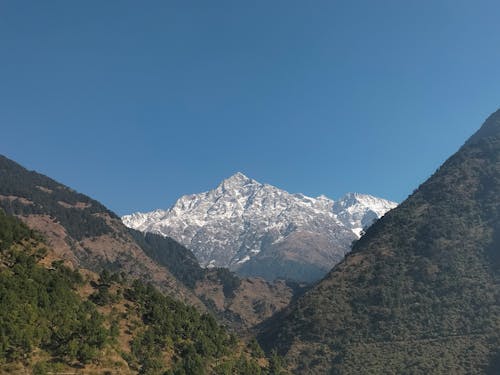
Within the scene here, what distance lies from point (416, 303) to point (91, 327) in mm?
112825

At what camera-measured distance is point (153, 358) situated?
7469cm

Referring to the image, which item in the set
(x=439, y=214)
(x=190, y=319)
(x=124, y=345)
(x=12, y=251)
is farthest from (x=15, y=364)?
(x=439, y=214)

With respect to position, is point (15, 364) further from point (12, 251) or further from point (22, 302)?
point (12, 251)

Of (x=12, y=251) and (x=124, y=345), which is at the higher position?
(x=12, y=251)

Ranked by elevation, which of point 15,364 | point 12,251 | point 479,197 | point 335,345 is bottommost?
point 15,364

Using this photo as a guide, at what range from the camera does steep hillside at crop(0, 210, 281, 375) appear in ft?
201

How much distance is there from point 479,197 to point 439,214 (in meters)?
16.9

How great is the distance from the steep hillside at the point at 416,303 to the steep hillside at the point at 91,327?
154 feet

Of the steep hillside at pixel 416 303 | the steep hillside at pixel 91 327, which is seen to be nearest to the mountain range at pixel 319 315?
the steep hillside at pixel 91 327

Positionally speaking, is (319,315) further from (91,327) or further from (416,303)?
(91,327)

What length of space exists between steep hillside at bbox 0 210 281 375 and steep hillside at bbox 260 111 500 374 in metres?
46.9

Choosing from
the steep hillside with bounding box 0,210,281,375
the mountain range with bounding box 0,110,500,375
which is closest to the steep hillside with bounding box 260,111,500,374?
the mountain range with bounding box 0,110,500,375

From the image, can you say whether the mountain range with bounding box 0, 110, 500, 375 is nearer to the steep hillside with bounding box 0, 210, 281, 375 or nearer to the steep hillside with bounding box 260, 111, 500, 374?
the steep hillside with bounding box 0, 210, 281, 375

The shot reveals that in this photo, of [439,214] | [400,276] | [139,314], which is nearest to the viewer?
[139,314]
